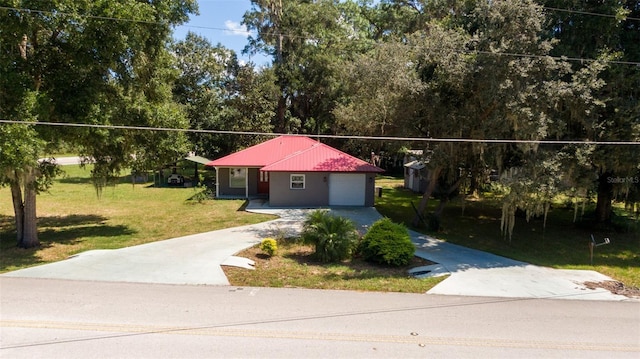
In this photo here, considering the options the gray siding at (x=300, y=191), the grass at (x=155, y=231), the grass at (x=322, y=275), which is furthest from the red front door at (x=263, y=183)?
the grass at (x=322, y=275)

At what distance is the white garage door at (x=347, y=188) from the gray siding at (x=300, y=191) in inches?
12.7

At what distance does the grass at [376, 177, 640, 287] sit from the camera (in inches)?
534

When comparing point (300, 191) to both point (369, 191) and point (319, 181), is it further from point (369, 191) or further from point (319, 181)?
point (369, 191)

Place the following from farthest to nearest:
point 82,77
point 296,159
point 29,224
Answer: point 296,159
point 29,224
point 82,77

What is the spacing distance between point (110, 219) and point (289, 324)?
49.4 feet

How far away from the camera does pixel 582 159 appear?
516 inches

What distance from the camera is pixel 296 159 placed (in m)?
22.4

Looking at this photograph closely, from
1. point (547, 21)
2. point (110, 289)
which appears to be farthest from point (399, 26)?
point (110, 289)

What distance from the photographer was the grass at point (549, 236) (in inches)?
534

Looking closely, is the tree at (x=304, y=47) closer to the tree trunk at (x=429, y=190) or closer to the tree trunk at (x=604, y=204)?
the tree trunk at (x=429, y=190)

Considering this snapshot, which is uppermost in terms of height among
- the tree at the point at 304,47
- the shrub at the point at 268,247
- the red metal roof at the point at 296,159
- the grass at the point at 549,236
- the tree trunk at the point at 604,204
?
the tree at the point at 304,47

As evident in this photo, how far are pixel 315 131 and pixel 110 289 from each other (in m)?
31.1

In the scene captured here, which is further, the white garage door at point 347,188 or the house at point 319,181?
the white garage door at point 347,188

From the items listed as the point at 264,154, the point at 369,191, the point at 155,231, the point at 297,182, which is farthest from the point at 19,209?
the point at 369,191
